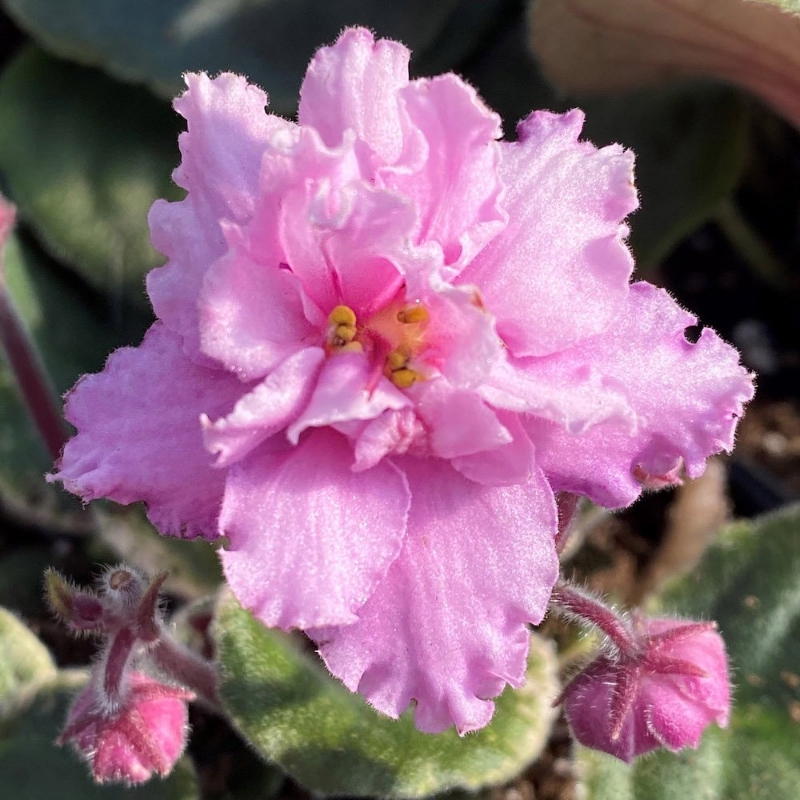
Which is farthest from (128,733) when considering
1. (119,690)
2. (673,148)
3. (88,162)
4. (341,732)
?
(673,148)

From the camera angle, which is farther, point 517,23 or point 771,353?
point 771,353

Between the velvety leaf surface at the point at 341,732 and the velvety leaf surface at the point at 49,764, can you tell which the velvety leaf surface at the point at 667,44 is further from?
the velvety leaf surface at the point at 49,764

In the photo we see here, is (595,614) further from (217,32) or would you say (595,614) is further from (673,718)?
(217,32)

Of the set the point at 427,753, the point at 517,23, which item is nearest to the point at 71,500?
the point at 427,753

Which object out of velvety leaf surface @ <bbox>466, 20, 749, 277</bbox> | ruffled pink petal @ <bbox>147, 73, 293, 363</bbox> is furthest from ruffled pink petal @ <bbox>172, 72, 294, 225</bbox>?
velvety leaf surface @ <bbox>466, 20, 749, 277</bbox>

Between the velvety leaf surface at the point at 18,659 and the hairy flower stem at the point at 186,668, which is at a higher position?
the hairy flower stem at the point at 186,668

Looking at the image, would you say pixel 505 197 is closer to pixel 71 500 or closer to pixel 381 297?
pixel 381 297

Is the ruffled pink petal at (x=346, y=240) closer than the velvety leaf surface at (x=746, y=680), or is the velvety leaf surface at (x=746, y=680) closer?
the ruffled pink petal at (x=346, y=240)

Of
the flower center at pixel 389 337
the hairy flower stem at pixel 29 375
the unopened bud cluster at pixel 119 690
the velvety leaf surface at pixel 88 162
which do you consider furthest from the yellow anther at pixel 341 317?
the velvety leaf surface at pixel 88 162
